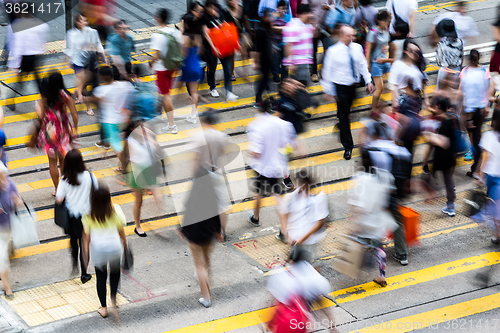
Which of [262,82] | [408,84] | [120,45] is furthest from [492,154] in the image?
[120,45]

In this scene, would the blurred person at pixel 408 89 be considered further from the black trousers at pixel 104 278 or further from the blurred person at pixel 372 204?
the black trousers at pixel 104 278

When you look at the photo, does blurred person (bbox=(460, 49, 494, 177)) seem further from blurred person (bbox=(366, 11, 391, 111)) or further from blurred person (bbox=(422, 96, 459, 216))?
blurred person (bbox=(366, 11, 391, 111))

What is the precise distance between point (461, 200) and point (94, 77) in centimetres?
641

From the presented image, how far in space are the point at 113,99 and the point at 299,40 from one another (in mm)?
3319

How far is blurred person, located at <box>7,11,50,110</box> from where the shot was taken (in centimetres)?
1118

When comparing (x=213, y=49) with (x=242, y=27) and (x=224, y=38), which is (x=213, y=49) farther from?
(x=242, y=27)

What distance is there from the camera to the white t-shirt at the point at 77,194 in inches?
260

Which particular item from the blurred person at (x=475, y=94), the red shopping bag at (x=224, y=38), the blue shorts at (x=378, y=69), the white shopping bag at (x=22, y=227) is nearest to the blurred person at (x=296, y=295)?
the white shopping bag at (x=22, y=227)

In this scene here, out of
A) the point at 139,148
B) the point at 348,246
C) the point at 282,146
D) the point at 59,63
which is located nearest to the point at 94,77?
the point at 59,63

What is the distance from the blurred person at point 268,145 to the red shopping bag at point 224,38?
12.0ft

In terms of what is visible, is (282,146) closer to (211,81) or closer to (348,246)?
(348,246)

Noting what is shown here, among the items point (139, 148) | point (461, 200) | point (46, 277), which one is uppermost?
point (139, 148)

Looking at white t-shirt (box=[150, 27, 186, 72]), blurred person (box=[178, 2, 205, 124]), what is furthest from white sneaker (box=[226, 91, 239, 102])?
white t-shirt (box=[150, 27, 186, 72])

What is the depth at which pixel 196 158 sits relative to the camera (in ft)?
22.4
